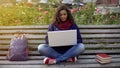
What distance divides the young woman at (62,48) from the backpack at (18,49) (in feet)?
0.87

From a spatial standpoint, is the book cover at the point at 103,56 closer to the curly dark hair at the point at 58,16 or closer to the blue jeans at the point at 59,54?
the blue jeans at the point at 59,54

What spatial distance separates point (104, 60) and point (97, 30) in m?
0.89

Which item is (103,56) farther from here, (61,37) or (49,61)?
(49,61)

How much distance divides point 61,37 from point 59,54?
0.29 meters

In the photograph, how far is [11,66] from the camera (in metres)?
5.46

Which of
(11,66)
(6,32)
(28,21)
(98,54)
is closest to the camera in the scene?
(11,66)

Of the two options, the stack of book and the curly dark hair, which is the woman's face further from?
the stack of book

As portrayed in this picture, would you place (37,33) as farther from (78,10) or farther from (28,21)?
(78,10)

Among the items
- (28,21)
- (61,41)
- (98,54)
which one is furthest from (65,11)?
(28,21)

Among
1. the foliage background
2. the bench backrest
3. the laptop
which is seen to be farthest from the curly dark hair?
the foliage background

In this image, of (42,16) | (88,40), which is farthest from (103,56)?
(42,16)

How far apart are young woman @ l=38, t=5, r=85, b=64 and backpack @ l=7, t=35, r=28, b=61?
26 centimetres

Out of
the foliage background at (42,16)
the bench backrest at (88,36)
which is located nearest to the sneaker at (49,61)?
the bench backrest at (88,36)

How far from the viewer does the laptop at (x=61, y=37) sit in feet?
18.1
